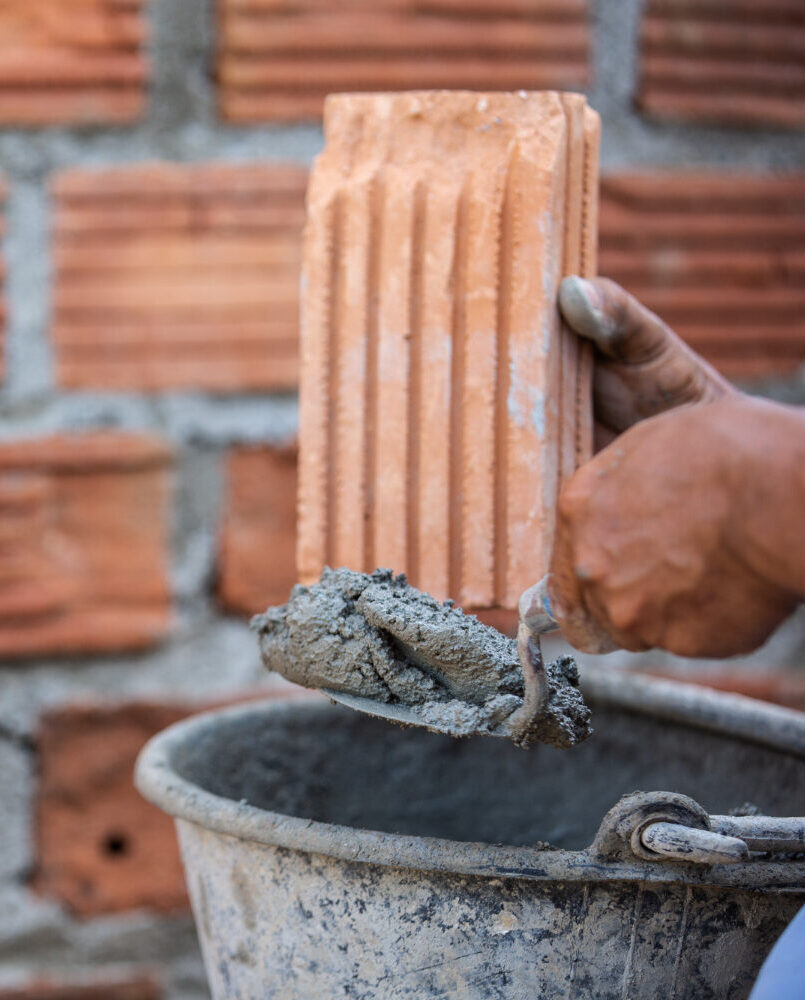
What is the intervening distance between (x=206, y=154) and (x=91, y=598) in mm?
631

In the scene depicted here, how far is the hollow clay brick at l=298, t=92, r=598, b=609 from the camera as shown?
967 millimetres

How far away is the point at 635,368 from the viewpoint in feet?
3.51

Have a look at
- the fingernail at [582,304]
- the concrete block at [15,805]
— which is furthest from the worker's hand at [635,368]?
the concrete block at [15,805]

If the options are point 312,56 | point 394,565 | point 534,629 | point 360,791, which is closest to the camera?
point 534,629

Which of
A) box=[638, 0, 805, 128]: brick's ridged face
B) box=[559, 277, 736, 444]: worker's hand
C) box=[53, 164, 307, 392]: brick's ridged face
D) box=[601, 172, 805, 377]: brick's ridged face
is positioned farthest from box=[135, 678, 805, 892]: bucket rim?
box=[638, 0, 805, 128]: brick's ridged face

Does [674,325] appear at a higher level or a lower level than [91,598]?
higher

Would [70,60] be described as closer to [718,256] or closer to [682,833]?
[718,256]

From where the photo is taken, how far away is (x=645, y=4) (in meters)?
1.47

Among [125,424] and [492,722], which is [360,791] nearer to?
[492,722]

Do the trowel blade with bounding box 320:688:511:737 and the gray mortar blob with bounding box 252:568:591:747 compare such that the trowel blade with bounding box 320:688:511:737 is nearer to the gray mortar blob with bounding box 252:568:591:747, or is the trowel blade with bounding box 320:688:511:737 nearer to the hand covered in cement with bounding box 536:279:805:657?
the gray mortar blob with bounding box 252:568:591:747

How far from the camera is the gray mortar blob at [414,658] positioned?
2.74 feet

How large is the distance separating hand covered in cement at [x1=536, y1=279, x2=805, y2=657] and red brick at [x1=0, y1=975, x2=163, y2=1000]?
1.11 metres

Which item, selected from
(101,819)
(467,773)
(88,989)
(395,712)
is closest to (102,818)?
(101,819)

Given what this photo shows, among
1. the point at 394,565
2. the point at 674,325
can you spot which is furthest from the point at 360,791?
the point at 674,325
